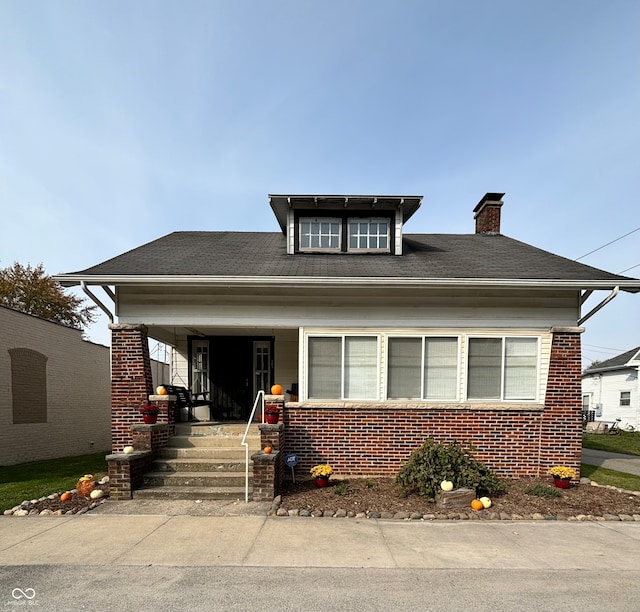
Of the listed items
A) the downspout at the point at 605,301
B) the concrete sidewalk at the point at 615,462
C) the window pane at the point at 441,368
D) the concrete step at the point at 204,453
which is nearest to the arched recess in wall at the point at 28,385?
the concrete step at the point at 204,453

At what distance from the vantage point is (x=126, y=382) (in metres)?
7.51

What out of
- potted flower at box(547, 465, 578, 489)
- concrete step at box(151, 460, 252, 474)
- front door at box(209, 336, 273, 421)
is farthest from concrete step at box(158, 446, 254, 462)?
potted flower at box(547, 465, 578, 489)

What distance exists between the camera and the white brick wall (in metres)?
10.4

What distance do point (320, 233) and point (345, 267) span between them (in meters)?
Result: 1.87

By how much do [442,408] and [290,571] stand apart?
4.38 m

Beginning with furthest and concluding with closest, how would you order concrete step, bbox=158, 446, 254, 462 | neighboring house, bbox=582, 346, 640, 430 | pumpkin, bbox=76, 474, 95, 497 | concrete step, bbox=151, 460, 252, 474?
neighboring house, bbox=582, 346, 640, 430
concrete step, bbox=158, 446, 254, 462
concrete step, bbox=151, 460, 252, 474
pumpkin, bbox=76, 474, 95, 497

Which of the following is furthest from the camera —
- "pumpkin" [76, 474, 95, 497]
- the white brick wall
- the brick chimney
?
the brick chimney

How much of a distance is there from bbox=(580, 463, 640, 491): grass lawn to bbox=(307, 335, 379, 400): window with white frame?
500cm

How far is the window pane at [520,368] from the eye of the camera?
24.8ft

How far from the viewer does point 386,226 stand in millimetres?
9586

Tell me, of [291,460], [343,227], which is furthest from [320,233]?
[291,460]

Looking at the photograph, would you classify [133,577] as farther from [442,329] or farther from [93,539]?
[442,329]

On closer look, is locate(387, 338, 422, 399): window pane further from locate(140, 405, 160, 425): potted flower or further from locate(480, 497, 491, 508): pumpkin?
locate(140, 405, 160, 425): potted flower
